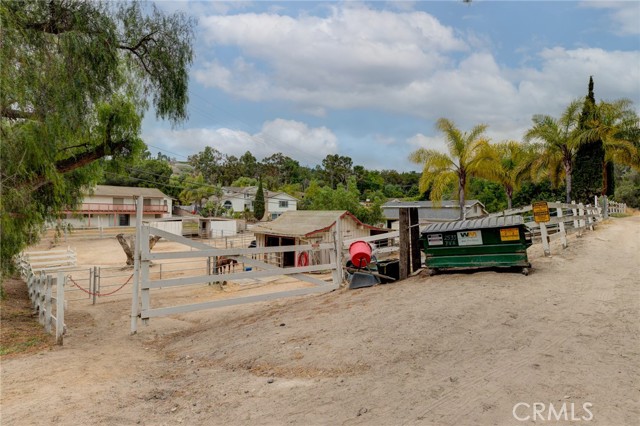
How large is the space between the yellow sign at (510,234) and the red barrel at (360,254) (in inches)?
117

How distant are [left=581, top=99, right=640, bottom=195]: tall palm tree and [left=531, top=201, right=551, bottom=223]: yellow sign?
53.8ft

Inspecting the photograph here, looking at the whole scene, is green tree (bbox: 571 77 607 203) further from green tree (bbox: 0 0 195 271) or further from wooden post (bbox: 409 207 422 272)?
green tree (bbox: 0 0 195 271)

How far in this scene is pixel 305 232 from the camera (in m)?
22.4

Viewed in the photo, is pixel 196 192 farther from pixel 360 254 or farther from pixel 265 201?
pixel 360 254

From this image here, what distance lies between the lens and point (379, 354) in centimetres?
466

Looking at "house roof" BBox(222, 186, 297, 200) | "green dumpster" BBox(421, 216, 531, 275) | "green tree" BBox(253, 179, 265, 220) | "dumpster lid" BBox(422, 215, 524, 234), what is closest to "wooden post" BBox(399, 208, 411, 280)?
"green dumpster" BBox(421, 216, 531, 275)

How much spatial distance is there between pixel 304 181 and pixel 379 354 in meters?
87.8

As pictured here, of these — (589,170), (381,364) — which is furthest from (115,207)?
(381,364)

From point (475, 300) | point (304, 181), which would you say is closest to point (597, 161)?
point (475, 300)

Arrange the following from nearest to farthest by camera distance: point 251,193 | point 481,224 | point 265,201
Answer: point 481,224, point 265,201, point 251,193

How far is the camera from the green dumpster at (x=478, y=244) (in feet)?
25.1

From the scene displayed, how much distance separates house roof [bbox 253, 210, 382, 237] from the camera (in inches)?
898

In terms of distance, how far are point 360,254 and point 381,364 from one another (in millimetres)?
5055

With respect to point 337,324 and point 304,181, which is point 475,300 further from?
point 304,181
